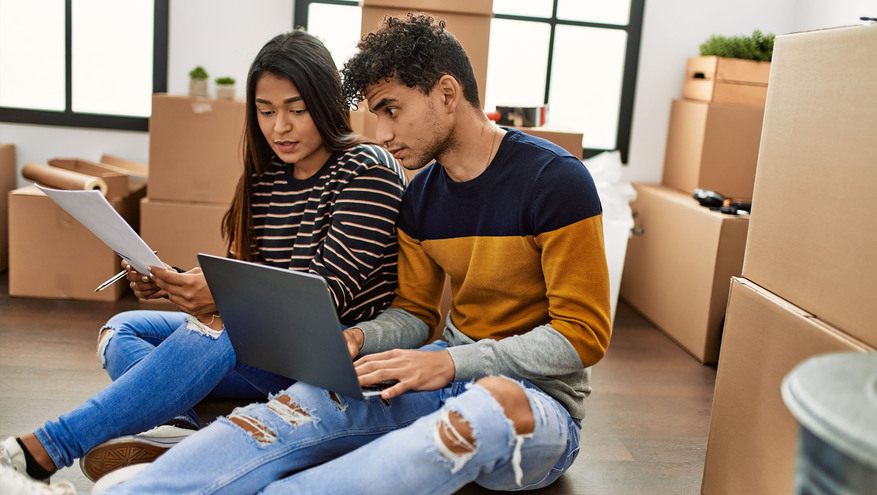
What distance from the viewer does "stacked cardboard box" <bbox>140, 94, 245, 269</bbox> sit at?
2631 millimetres

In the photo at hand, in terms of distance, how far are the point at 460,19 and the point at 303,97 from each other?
81 centimetres

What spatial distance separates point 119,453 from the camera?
4.46 ft

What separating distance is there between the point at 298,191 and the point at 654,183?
2.05 meters

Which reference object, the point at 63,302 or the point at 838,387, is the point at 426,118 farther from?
the point at 63,302

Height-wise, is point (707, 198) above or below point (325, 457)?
above

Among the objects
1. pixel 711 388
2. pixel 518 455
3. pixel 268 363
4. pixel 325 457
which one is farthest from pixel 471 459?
pixel 711 388

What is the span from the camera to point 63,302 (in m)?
2.61

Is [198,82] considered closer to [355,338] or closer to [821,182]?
[355,338]

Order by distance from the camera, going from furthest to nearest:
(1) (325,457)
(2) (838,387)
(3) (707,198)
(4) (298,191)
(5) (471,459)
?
(3) (707,198) → (4) (298,191) → (1) (325,457) → (5) (471,459) → (2) (838,387)

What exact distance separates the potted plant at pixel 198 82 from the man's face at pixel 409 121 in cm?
157

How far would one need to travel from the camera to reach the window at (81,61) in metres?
3.04

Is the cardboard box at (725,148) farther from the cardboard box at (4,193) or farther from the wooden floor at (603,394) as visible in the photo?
the cardboard box at (4,193)

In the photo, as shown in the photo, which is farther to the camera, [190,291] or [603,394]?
[603,394]

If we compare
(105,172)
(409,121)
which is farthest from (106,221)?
(105,172)
